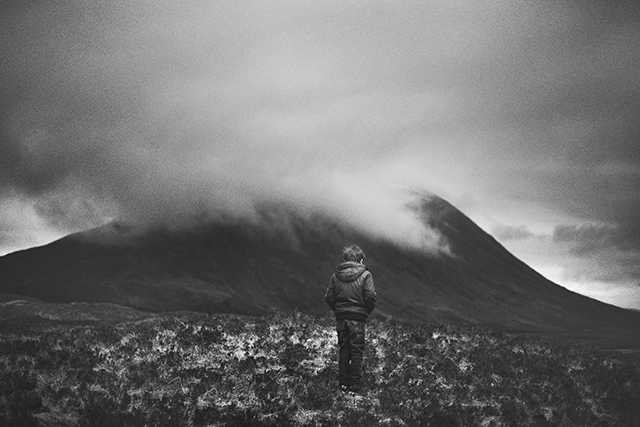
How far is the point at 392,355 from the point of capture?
62.0ft

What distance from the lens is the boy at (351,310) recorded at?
15.4m

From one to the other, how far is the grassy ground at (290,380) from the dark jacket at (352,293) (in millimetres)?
2134

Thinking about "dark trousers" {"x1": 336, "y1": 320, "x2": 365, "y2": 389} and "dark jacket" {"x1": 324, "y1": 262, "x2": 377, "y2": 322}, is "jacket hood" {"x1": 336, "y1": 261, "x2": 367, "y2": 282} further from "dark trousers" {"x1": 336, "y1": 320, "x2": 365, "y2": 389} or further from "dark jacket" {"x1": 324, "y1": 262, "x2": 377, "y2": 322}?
"dark trousers" {"x1": 336, "y1": 320, "x2": 365, "y2": 389}

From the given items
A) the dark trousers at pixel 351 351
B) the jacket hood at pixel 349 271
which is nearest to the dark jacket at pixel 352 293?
the jacket hood at pixel 349 271

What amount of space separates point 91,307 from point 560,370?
14987 centimetres

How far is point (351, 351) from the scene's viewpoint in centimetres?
1542

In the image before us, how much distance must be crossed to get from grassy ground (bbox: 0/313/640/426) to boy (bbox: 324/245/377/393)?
0.64 meters

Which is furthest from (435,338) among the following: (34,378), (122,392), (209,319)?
(34,378)

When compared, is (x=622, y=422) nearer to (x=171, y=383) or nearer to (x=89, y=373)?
(x=171, y=383)

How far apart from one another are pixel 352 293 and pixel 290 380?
10.2 feet

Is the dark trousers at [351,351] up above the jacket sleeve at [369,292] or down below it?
below

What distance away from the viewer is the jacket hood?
15516mm

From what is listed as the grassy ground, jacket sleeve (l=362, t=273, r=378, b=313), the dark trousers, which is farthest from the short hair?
the grassy ground

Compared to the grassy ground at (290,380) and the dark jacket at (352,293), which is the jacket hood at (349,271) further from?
the grassy ground at (290,380)
